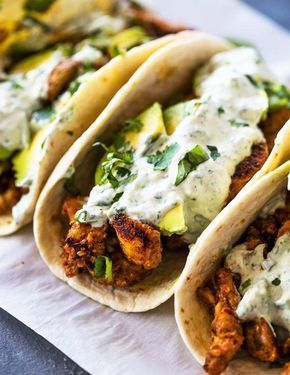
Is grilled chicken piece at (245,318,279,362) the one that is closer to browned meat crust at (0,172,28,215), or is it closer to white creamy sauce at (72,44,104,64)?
Answer: browned meat crust at (0,172,28,215)

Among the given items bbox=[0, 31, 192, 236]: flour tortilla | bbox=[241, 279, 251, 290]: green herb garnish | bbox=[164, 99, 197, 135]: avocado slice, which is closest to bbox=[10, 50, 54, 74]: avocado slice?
bbox=[0, 31, 192, 236]: flour tortilla

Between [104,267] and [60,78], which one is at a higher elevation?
[60,78]

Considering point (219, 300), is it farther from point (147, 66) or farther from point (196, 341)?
point (147, 66)

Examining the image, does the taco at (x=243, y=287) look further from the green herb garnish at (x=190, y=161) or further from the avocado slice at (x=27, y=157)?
the avocado slice at (x=27, y=157)

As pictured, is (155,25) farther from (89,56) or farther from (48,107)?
(48,107)

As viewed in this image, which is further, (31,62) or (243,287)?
(31,62)

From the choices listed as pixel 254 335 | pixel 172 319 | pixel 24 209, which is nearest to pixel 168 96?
pixel 24 209

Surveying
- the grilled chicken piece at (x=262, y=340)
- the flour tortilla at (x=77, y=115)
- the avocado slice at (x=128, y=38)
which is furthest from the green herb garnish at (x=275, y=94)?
the grilled chicken piece at (x=262, y=340)

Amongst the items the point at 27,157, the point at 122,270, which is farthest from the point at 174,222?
the point at 27,157
